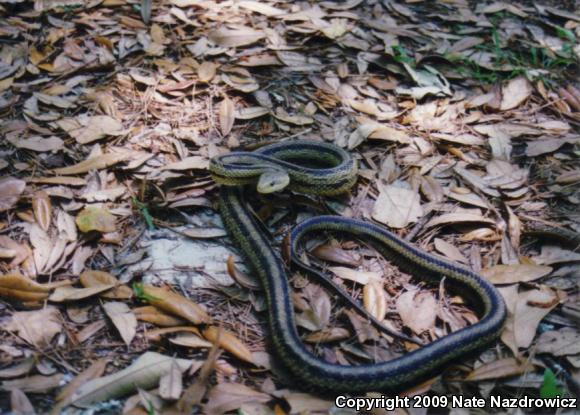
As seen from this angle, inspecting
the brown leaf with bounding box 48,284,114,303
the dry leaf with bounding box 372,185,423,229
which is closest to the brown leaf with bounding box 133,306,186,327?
the brown leaf with bounding box 48,284,114,303

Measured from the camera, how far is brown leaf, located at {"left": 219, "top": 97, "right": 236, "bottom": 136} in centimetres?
544

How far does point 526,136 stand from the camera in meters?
5.53

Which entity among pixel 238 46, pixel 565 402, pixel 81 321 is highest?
pixel 238 46

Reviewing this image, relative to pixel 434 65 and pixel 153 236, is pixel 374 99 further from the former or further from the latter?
pixel 153 236

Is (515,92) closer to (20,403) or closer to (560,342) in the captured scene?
(560,342)

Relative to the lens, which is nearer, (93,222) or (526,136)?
(93,222)

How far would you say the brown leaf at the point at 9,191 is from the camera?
437cm

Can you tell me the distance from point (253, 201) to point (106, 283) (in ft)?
4.86

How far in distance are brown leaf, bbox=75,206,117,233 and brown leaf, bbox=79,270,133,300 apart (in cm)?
43

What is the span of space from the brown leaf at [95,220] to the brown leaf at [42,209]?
0.72 feet

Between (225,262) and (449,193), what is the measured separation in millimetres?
2083

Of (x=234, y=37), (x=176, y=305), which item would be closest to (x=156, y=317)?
(x=176, y=305)

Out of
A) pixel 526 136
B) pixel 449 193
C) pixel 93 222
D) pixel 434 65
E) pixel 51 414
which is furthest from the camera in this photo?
pixel 434 65

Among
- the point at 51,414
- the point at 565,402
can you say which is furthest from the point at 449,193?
the point at 51,414
